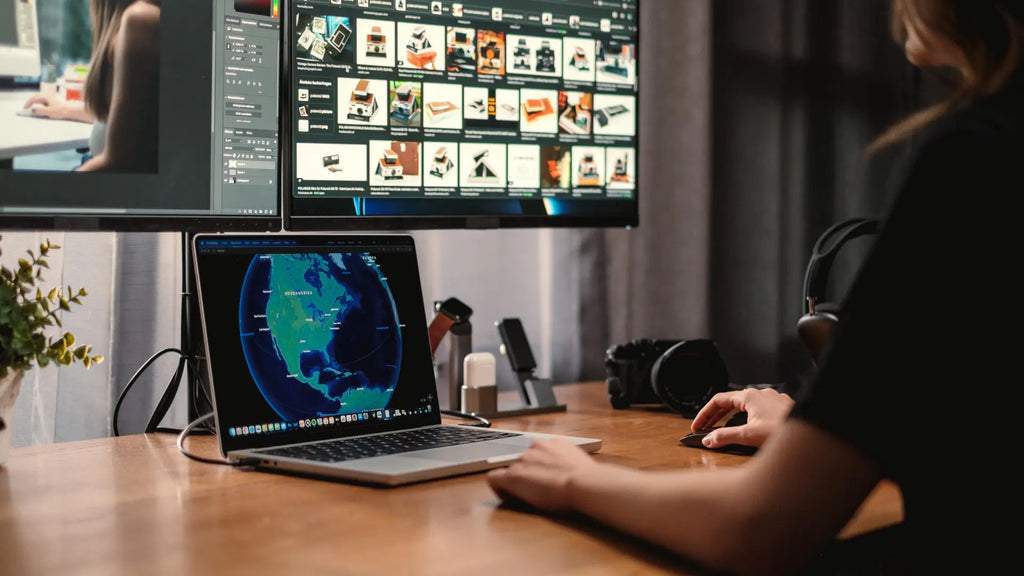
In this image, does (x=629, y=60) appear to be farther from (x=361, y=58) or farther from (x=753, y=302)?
(x=753, y=302)

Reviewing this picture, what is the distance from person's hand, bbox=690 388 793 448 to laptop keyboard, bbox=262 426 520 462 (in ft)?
0.77

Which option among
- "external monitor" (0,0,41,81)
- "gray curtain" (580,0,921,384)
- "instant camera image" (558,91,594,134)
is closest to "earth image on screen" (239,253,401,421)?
"external monitor" (0,0,41,81)

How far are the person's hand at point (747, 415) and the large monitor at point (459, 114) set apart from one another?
→ 0.45 metres

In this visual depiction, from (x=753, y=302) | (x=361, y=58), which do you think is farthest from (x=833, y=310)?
(x=753, y=302)

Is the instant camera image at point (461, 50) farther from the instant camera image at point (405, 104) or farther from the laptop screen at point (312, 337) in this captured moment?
the laptop screen at point (312, 337)

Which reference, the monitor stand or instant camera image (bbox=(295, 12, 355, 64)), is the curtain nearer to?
the monitor stand

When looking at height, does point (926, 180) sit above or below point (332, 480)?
above

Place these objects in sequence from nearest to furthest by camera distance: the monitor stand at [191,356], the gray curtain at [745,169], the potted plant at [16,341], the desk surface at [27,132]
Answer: the potted plant at [16,341], the desk surface at [27,132], the monitor stand at [191,356], the gray curtain at [745,169]

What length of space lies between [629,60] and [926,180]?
1032 mm

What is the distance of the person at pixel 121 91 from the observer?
3.84 ft

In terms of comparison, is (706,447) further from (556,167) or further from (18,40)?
(18,40)

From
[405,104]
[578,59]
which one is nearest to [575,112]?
[578,59]

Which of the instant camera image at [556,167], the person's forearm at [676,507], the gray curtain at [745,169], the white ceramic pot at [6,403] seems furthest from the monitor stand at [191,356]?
the gray curtain at [745,169]

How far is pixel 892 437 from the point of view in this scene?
648mm
